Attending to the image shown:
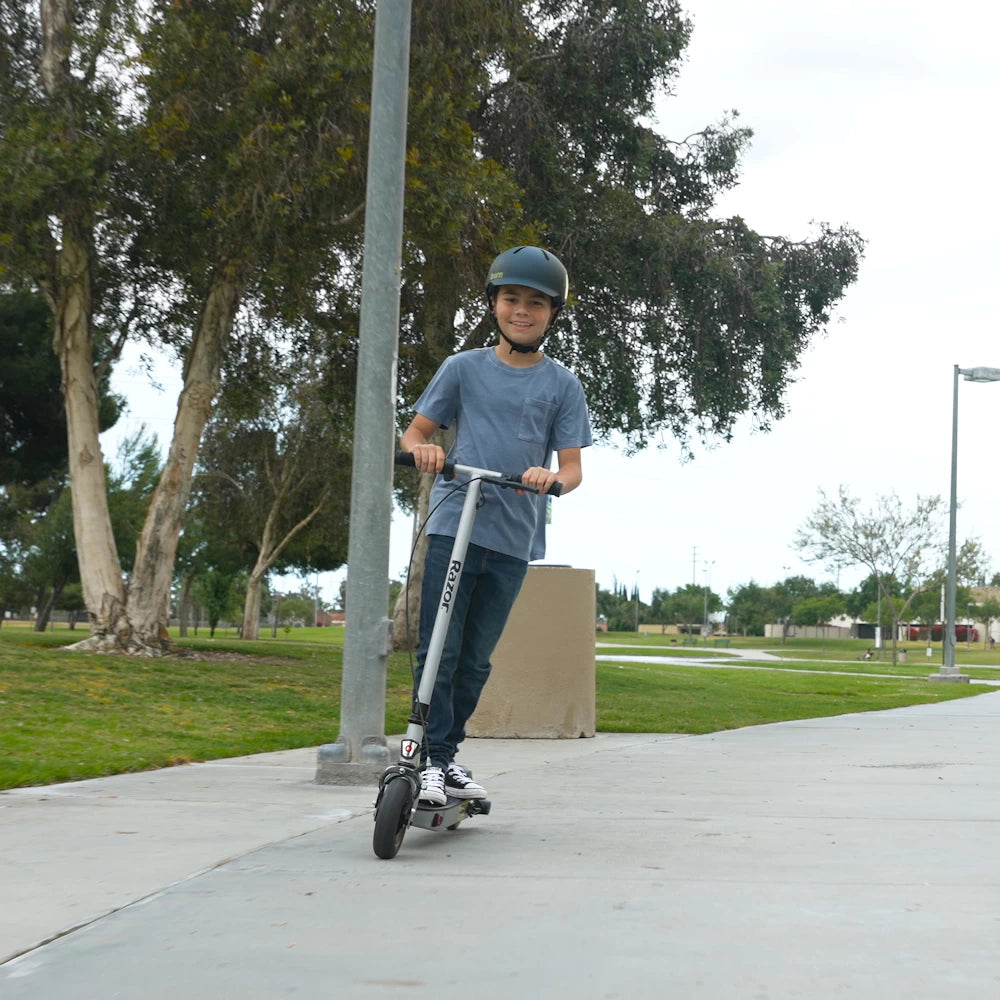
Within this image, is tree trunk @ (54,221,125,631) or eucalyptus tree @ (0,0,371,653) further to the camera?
tree trunk @ (54,221,125,631)

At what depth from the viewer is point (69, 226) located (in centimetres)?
1603

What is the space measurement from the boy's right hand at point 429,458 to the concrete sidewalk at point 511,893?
4.09 feet

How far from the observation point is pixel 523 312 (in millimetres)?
4832

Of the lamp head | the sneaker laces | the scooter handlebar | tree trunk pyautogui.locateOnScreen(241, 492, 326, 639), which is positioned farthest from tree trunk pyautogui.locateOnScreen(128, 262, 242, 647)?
tree trunk pyautogui.locateOnScreen(241, 492, 326, 639)

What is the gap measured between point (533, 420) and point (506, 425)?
10 cm

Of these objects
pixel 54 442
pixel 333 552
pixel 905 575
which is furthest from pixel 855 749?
pixel 905 575

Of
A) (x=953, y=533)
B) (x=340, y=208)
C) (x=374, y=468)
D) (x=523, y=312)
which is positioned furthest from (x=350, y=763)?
(x=953, y=533)

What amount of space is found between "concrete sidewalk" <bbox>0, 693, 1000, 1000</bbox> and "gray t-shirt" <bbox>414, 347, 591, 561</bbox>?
1.10m

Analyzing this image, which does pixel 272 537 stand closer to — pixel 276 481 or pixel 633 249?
pixel 276 481

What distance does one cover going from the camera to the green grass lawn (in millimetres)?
7363

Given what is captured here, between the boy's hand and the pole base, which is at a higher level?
the boy's hand

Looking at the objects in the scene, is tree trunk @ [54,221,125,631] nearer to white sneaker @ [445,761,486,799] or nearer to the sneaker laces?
white sneaker @ [445,761,486,799]

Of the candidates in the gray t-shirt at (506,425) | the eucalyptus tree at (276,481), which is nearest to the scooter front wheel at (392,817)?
the gray t-shirt at (506,425)

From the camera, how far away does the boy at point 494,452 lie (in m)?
4.68
